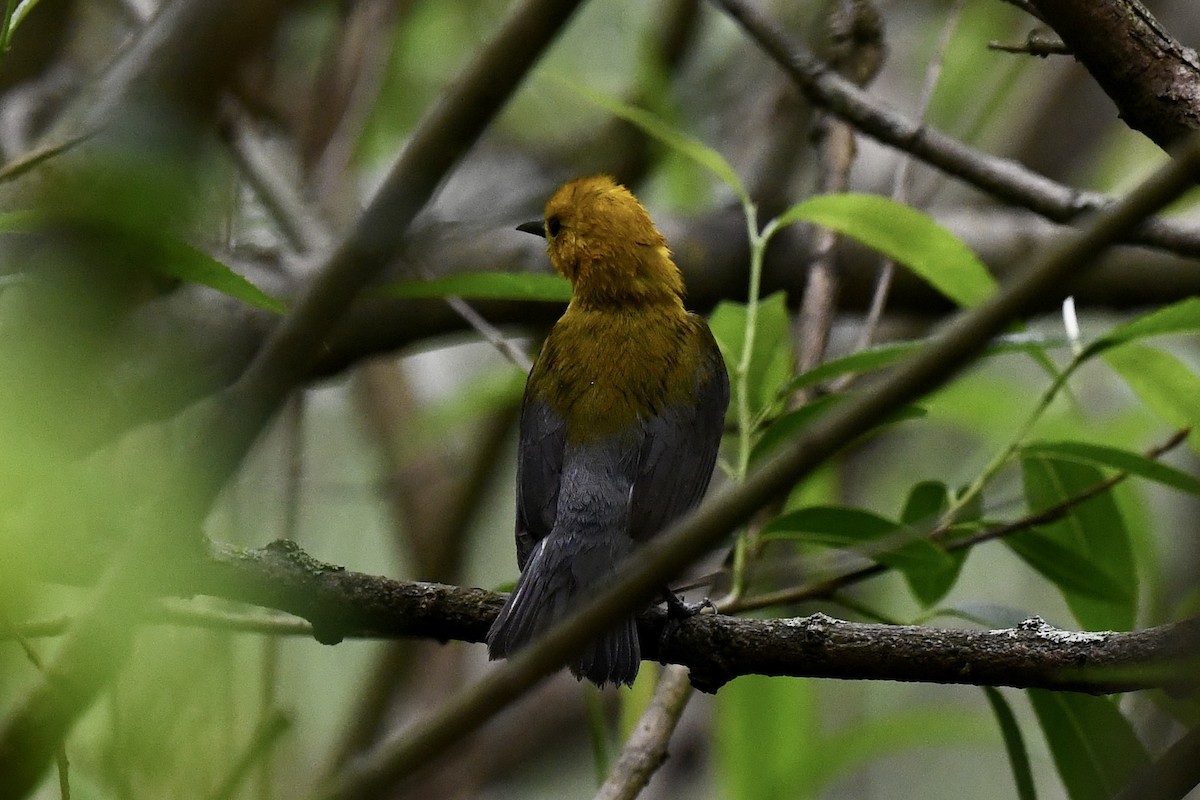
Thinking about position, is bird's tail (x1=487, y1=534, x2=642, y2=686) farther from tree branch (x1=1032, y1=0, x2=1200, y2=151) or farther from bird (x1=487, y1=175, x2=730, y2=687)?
tree branch (x1=1032, y1=0, x2=1200, y2=151)

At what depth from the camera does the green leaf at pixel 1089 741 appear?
1.89 meters

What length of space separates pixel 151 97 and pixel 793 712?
6.74 ft

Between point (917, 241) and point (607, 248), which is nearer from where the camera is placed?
point (917, 241)

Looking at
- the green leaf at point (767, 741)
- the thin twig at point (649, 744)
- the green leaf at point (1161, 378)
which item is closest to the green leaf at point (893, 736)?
the green leaf at point (767, 741)

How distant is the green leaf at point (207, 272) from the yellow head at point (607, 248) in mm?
1194

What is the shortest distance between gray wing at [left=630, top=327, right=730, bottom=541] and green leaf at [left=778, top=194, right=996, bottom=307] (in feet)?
1.42

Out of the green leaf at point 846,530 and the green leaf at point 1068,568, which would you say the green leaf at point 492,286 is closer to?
the green leaf at point 846,530

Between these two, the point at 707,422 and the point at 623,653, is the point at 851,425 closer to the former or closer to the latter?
the point at 623,653

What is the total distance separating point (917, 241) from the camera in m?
2.18

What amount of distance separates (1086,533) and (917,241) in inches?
23.2

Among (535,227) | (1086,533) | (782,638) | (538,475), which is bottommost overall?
(782,638)

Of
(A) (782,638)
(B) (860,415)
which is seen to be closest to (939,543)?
(A) (782,638)

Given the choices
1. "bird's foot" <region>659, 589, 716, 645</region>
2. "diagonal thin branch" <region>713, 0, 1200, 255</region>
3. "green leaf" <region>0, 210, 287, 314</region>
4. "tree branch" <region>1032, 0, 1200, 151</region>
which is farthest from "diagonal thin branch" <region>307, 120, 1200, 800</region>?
"diagonal thin branch" <region>713, 0, 1200, 255</region>

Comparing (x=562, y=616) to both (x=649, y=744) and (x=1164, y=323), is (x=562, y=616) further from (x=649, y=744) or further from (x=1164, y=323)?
(x=1164, y=323)
